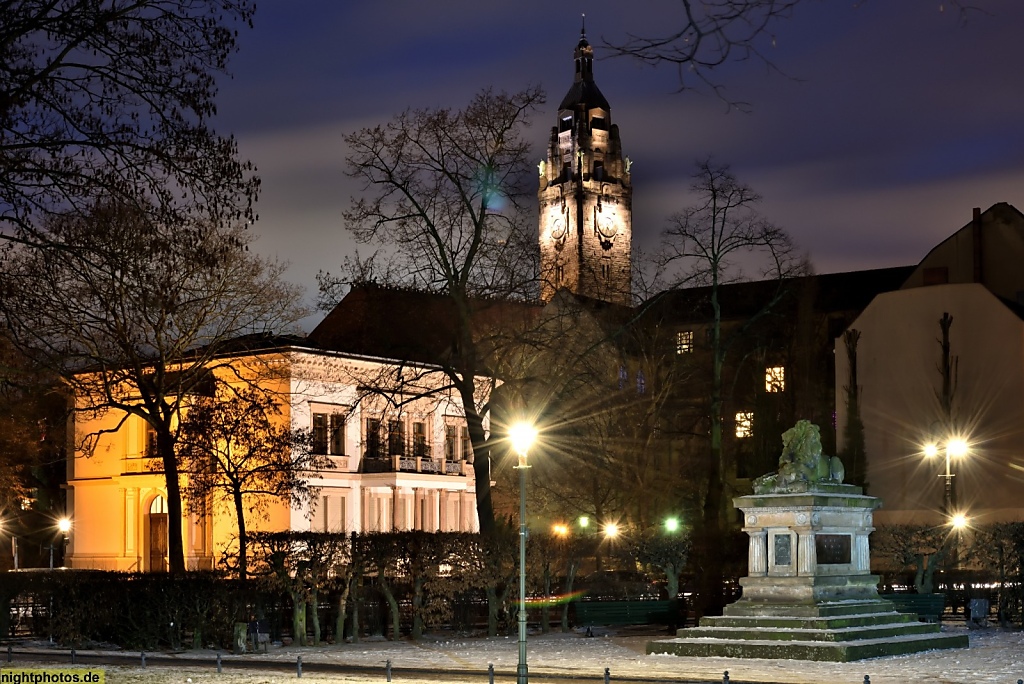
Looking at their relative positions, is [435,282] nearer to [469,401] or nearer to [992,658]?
[469,401]

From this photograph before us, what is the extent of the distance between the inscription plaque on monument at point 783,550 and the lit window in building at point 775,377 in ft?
164

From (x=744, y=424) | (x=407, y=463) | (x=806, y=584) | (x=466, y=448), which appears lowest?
(x=806, y=584)

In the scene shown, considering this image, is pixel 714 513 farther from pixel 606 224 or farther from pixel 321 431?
pixel 606 224

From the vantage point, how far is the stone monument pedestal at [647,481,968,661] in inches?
1142

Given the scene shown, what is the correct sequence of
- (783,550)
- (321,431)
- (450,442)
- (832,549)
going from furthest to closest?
(450,442), (321,431), (832,549), (783,550)

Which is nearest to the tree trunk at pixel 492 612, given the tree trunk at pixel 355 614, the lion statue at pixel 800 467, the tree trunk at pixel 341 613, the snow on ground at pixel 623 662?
the snow on ground at pixel 623 662

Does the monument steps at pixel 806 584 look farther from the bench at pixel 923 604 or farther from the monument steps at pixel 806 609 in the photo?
the bench at pixel 923 604

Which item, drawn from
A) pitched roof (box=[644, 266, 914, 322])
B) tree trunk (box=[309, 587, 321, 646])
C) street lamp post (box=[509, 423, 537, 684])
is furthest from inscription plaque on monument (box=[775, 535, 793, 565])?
pitched roof (box=[644, 266, 914, 322])

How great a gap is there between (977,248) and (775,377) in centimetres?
A: 1395

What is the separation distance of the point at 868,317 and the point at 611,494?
50.5ft

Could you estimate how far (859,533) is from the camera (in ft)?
104

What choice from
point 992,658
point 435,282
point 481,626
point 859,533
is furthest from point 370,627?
point 992,658

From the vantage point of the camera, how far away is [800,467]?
30.8 m

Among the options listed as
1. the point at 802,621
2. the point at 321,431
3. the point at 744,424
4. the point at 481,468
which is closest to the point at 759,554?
the point at 802,621
